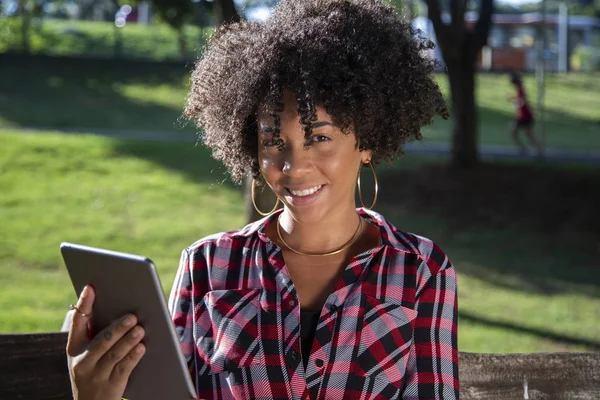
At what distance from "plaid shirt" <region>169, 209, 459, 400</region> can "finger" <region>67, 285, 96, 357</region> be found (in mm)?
439

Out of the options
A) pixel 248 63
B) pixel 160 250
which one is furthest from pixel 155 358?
pixel 160 250

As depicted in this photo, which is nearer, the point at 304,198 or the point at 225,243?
the point at 304,198

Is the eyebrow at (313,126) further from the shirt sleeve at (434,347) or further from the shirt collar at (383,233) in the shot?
the shirt sleeve at (434,347)

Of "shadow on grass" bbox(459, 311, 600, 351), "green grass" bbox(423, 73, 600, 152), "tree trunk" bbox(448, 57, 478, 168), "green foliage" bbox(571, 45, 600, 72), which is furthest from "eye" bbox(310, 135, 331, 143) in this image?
"green foliage" bbox(571, 45, 600, 72)

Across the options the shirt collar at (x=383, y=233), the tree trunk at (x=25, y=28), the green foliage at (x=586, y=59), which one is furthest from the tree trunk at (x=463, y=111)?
the green foliage at (x=586, y=59)

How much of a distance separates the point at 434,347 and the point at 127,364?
0.83 meters

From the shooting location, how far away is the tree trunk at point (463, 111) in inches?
514

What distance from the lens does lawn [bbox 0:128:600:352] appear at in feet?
27.3

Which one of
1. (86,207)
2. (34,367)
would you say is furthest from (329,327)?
(86,207)

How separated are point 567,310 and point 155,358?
7.22 meters

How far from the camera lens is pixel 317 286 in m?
2.62

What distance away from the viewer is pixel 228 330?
100.0 inches

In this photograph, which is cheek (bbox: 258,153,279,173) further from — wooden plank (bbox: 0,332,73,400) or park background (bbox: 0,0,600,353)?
wooden plank (bbox: 0,332,73,400)

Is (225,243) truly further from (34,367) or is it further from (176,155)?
(176,155)
